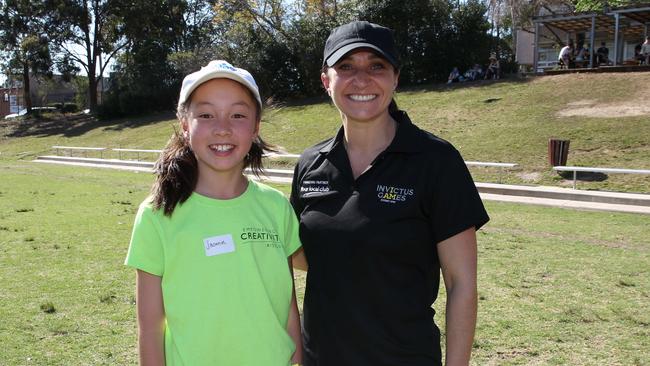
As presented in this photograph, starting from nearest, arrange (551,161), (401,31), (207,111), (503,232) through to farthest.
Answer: (207,111) < (503,232) < (551,161) < (401,31)

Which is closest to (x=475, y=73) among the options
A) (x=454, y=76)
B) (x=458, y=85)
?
(x=454, y=76)

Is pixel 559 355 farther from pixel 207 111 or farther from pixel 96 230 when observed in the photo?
pixel 96 230

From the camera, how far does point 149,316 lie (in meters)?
2.07

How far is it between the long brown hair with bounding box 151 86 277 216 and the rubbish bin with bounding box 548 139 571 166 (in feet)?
47.9

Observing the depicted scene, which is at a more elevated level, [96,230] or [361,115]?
[361,115]

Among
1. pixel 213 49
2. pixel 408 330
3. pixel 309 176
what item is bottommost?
pixel 408 330

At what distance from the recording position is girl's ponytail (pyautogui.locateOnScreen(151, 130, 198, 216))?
2129 millimetres

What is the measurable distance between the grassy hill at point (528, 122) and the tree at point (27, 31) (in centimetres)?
1620

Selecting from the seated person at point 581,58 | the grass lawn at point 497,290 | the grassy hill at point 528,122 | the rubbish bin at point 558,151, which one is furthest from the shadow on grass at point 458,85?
the grass lawn at point 497,290

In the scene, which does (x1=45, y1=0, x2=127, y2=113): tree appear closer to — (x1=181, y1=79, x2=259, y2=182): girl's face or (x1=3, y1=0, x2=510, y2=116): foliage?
(x1=3, y1=0, x2=510, y2=116): foliage

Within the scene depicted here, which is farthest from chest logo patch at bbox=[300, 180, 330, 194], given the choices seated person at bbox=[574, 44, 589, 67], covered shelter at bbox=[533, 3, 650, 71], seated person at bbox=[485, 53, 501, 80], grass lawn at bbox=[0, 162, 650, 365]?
seated person at bbox=[485, 53, 501, 80]

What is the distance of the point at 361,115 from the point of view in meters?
2.23

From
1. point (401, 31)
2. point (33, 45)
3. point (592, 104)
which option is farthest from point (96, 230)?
point (33, 45)

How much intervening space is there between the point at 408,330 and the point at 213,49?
124 feet
